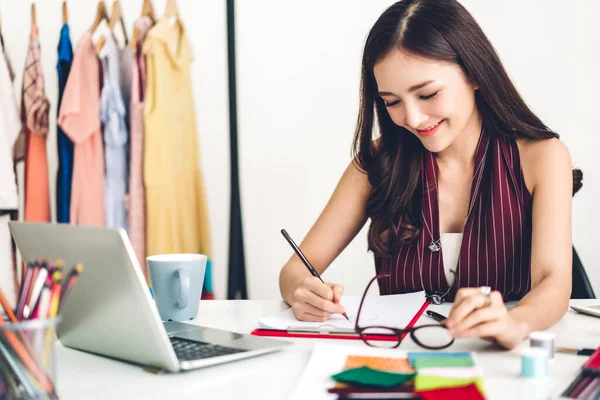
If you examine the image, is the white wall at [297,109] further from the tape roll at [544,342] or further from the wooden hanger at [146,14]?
the tape roll at [544,342]

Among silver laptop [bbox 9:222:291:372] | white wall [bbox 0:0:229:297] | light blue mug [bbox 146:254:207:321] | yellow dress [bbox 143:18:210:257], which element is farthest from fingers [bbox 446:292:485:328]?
white wall [bbox 0:0:229:297]

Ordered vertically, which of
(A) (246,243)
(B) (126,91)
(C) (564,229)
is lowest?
(A) (246,243)

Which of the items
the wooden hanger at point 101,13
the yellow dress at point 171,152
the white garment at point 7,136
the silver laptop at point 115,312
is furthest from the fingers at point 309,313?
the wooden hanger at point 101,13

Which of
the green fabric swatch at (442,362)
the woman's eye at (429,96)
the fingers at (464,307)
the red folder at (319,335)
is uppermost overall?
the woman's eye at (429,96)

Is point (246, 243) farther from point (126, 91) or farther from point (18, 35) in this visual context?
point (18, 35)

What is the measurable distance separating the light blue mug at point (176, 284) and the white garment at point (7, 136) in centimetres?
126

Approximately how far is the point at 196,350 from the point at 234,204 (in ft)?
4.97

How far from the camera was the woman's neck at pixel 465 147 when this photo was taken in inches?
56.0

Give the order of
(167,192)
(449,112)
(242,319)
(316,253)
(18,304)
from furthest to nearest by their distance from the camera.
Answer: (167,192), (316,253), (449,112), (242,319), (18,304)

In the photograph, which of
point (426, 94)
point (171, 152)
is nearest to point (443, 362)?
point (426, 94)

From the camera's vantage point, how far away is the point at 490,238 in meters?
1.34

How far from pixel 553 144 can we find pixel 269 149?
143cm

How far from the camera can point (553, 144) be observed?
1.32 m

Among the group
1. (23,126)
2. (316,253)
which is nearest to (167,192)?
(23,126)
